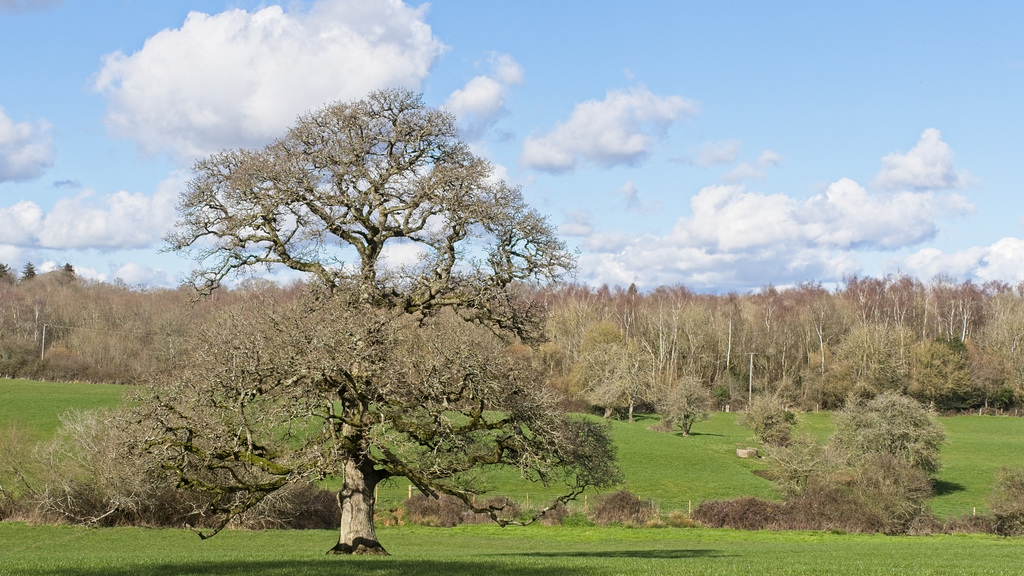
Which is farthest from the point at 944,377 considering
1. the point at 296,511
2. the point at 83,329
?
the point at 83,329

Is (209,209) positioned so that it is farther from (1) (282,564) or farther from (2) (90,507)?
(2) (90,507)

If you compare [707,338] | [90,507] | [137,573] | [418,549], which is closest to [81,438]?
[90,507]

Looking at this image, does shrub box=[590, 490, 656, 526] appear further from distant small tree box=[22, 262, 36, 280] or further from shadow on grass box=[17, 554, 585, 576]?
distant small tree box=[22, 262, 36, 280]

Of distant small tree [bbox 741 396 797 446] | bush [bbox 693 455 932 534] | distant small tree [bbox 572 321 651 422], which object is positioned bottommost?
bush [bbox 693 455 932 534]

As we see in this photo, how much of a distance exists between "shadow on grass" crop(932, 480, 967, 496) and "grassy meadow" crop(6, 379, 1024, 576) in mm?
281

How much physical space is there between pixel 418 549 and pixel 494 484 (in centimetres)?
2624

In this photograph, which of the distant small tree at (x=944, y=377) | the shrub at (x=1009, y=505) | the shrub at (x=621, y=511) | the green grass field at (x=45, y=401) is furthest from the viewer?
the distant small tree at (x=944, y=377)

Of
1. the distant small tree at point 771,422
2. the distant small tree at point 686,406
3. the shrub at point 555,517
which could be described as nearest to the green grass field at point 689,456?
the distant small tree at point 686,406

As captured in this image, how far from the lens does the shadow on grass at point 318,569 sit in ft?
60.4

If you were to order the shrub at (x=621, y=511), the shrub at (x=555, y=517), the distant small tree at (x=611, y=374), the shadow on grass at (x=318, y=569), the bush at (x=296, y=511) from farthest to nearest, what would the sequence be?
1. the distant small tree at (x=611, y=374)
2. the shrub at (x=621, y=511)
3. the shrub at (x=555, y=517)
4. the bush at (x=296, y=511)
5. the shadow on grass at (x=318, y=569)

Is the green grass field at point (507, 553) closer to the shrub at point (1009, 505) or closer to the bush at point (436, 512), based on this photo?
the bush at point (436, 512)

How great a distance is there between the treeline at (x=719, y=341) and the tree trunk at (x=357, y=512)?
6349cm

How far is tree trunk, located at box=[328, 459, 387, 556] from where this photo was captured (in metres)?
23.7

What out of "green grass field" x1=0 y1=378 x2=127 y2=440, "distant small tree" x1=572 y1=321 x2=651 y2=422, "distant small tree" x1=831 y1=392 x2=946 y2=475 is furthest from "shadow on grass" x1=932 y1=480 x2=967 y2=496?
"green grass field" x1=0 y1=378 x2=127 y2=440
